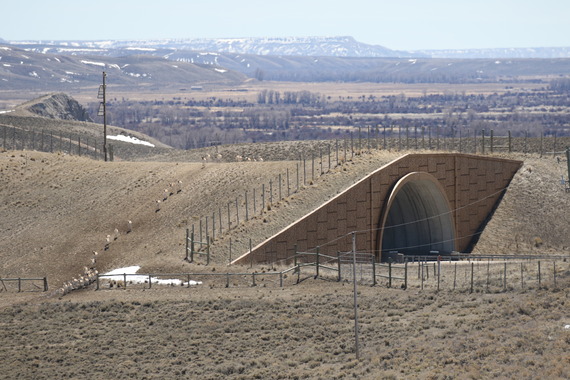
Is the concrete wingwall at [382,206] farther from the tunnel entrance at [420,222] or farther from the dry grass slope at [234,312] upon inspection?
the dry grass slope at [234,312]

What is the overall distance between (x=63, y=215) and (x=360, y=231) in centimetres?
1857

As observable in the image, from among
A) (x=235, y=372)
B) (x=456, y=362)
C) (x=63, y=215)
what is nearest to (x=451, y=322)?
(x=456, y=362)

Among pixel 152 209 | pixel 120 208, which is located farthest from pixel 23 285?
pixel 120 208

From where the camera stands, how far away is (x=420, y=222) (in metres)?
68.2

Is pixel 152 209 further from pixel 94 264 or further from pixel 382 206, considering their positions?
pixel 382 206

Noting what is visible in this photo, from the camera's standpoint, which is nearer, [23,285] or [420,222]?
[23,285]

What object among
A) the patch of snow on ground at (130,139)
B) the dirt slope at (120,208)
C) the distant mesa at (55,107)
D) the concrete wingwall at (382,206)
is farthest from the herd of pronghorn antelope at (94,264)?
the distant mesa at (55,107)

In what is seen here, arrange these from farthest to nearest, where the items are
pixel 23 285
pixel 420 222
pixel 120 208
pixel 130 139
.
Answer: pixel 130 139 → pixel 420 222 → pixel 120 208 → pixel 23 285

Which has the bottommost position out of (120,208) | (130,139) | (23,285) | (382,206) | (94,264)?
(23,285)

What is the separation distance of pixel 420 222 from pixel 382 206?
275 inches

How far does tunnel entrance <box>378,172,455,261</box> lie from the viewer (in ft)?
219

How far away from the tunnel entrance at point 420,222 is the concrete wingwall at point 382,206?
489 mm

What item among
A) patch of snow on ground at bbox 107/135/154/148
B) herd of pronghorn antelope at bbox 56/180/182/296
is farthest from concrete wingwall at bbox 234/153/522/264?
patch of snow on ground at bbox 107/135/154/148

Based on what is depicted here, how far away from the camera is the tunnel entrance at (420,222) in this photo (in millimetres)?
66625
